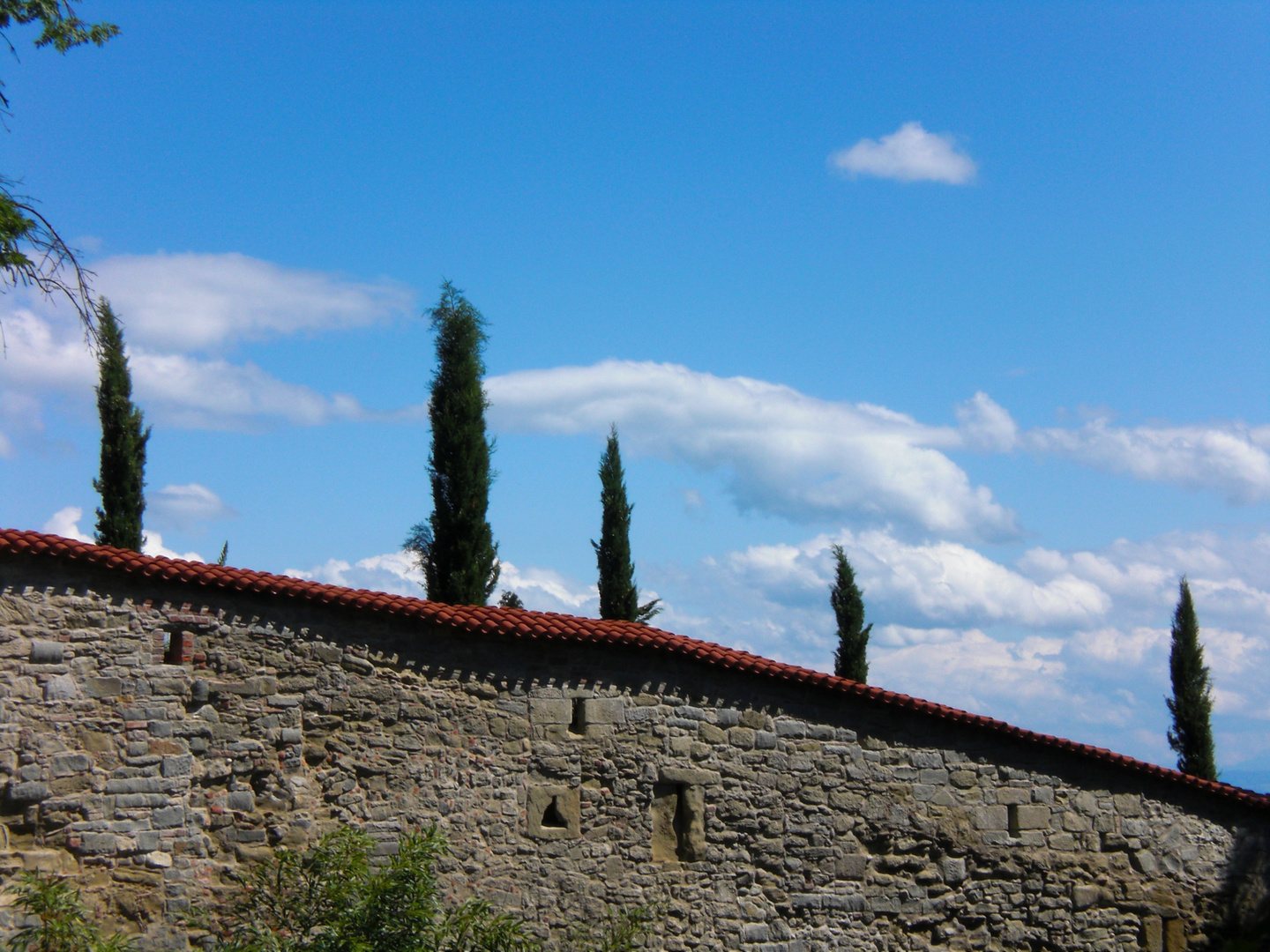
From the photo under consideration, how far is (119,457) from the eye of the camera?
838 inches

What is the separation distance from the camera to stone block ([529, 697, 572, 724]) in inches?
475

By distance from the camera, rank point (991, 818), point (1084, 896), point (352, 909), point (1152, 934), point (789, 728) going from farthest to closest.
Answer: point (1152, 934)
point (1084, 896)
point (991, 818)
point (789, 728)
point (352, 909)

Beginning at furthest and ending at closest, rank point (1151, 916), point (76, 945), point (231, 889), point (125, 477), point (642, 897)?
point (125, 477)
point (1151, 916)
point (642, 897)
point (231, 889)
point (76, 945)

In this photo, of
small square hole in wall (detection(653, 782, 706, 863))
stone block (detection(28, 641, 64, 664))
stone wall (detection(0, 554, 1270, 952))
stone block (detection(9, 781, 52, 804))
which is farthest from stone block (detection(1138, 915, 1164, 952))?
stone block (detection(28, 641, 64, 664))

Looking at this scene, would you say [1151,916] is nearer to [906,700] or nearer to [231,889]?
[906,700]

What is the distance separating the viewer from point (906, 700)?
13.6m

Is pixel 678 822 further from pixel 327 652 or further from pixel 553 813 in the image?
pixel 327 652

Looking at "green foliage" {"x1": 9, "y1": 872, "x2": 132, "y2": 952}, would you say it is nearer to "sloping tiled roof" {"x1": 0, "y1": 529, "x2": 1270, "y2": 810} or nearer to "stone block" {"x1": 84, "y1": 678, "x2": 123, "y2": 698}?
"stone block" {"x1": 84, "y1": 678, "x2": 123, "y2": 698}

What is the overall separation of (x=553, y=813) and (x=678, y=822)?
58.1 inches

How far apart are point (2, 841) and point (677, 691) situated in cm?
668

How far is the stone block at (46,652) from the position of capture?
403 inches

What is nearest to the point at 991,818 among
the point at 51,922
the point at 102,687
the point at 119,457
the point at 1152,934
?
the point at 1152,934

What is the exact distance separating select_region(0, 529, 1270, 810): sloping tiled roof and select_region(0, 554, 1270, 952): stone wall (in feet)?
0.48

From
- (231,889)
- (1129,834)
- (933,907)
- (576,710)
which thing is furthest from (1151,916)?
(231,889)
